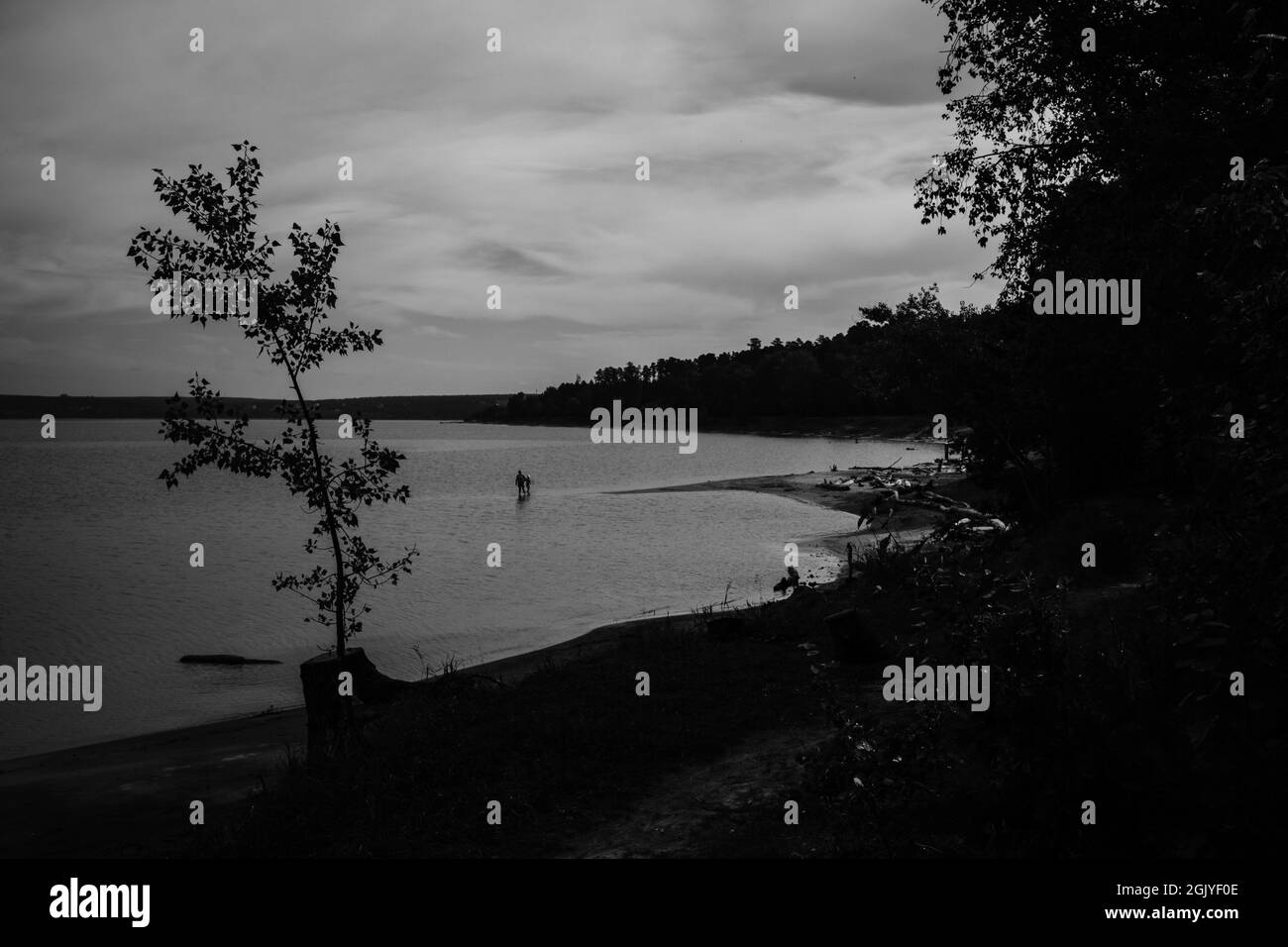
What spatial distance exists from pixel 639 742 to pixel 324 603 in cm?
461

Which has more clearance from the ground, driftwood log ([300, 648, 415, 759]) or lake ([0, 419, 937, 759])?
driftwood log ([300, 648, 415, 759])

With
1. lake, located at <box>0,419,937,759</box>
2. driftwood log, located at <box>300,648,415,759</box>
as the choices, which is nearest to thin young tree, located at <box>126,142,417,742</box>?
driftwood log, located at <box>300,648,415,759</box>

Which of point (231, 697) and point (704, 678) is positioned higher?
point (704, 678)

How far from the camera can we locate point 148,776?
1349cm

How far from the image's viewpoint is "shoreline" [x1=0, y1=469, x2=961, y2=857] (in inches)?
436

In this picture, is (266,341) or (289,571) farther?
(289,571)

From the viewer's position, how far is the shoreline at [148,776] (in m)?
11.1

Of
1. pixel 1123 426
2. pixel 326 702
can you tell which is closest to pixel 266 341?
pixel 326 702

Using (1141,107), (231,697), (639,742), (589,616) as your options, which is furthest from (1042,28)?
(231,697)

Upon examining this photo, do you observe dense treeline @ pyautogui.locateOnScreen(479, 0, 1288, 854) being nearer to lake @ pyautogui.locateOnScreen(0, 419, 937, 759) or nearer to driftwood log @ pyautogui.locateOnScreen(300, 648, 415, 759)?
driftwood log @ pyautogui.locateOnScreen(300, 648, 415, 759)

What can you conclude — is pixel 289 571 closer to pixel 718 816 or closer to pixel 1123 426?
pixel 1123 426
